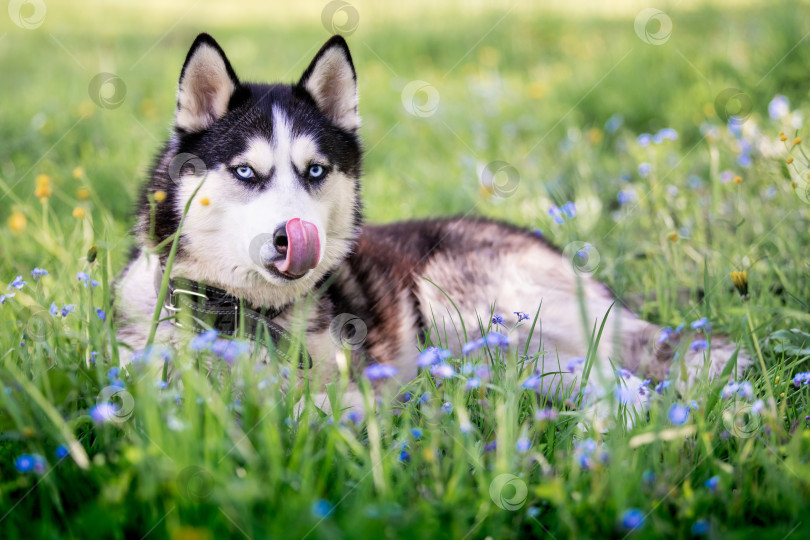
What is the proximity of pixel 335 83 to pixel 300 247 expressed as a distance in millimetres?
921

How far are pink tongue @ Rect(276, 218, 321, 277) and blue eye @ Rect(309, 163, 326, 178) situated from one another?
34 centimetres

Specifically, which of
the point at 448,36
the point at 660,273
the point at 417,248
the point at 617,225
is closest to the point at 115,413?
the point at 417,248

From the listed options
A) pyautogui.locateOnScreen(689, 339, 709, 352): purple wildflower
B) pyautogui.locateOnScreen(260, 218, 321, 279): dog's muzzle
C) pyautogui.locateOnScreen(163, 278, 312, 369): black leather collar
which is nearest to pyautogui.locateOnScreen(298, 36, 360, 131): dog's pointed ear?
Result: pyautogui.locateOnScreen(260, 218, 321, 279): dog's muzzle

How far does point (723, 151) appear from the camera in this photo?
4309 millimetres

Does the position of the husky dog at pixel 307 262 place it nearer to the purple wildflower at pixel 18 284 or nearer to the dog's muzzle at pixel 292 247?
the dog's muzzle at pixel 292 247

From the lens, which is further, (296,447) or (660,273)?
(660,273)

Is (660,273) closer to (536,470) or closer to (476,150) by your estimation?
(536,470)

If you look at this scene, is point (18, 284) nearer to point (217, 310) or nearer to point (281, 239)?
point (217, 310)

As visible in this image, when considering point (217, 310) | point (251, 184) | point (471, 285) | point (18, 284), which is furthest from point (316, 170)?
point (18, 284)

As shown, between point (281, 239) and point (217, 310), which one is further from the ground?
point (281, 239)

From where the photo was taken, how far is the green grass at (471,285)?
1511 mm

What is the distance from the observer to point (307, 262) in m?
2.15

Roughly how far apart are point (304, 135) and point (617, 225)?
2237mm

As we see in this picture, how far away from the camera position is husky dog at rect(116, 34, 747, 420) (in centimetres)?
224
